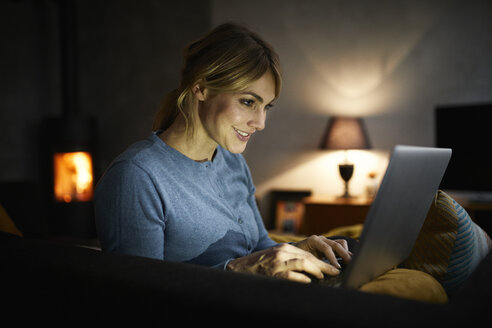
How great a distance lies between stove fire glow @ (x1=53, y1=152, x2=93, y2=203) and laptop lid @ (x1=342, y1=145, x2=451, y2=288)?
3553 mm

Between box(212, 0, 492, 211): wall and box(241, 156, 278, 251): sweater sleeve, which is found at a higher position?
box(212, 0, 492, 211): wall

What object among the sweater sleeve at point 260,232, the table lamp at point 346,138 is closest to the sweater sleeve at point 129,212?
the sweater sleeve at point 260,232

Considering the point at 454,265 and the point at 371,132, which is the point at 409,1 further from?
the point at 454,265

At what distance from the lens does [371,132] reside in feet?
11.7

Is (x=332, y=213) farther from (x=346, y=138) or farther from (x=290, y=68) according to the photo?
(x=290, y=68)

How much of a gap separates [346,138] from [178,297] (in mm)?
2850

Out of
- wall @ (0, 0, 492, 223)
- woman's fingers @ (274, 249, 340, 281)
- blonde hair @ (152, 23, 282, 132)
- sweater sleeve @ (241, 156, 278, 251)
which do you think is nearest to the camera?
woman's fingers @ (274, 249, 340, 281)

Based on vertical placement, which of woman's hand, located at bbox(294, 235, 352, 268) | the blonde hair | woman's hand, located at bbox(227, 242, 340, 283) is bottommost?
woman's hand, located at bbox(294, 235, 352, 268)

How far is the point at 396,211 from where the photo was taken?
700 mm

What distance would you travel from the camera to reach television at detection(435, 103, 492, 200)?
3070 millimetres

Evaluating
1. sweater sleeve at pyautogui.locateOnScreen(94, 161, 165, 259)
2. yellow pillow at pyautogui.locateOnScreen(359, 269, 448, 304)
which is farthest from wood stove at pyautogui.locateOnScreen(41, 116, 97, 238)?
yellow pillow at pyautogui.locateOnScreen(359, 269, 448, 304)

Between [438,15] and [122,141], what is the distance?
3157 millimetres

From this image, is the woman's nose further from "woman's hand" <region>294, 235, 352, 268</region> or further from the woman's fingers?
the woman's fingers

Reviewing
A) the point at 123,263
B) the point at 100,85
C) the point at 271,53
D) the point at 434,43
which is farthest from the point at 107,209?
the point at 100,85
